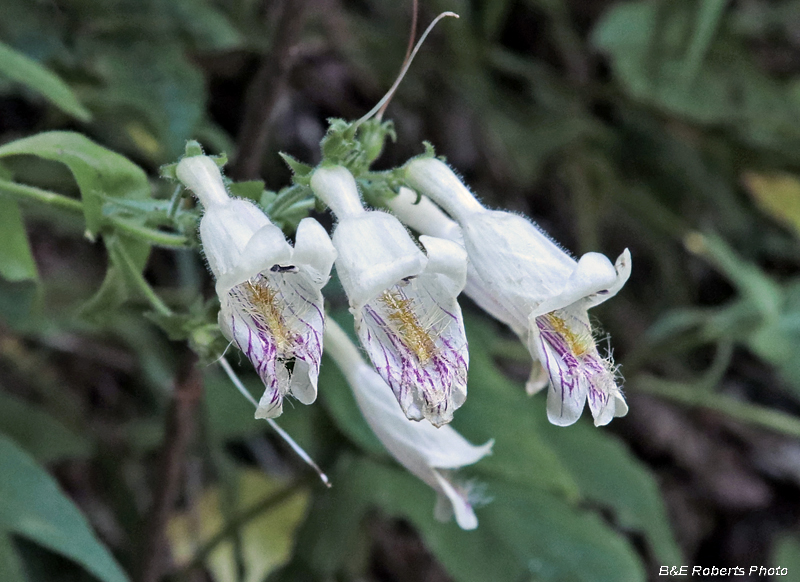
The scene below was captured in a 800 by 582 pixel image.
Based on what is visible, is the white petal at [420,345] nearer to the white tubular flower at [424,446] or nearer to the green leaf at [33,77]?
the white tubular flower at [424,446]

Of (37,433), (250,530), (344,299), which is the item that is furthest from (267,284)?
(250,530)

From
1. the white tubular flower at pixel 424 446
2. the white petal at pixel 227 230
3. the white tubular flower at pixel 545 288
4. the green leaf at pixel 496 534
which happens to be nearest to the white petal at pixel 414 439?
the white tubular flower at pixel 424 446

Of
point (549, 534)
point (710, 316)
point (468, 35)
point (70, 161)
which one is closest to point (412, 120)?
point (468, 35)

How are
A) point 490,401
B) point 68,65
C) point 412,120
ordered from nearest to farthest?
point 490,401
point 68,65
point 412,120

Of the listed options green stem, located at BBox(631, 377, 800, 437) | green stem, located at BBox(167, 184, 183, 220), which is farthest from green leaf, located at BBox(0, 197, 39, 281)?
green stem, located at BBox(631, 377, 800, 437)

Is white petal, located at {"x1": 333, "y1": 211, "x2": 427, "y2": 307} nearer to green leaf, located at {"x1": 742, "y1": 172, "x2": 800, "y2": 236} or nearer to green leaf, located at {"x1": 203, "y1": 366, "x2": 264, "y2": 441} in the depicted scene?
green leaf, located at {"x1": 203, "y1": 366, "x2": 264, "y2": 441}

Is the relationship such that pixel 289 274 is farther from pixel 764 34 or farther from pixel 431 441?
pixel 764 34

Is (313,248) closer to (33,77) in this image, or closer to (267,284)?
(267,284)
